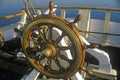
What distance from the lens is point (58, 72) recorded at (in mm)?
2566

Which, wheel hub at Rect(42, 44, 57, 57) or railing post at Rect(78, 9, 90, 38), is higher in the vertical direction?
wheel hub at Rect(42, 44, 57, 57)

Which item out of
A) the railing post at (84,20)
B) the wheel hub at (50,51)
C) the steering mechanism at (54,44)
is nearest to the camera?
the steering mechanism at (54,44)

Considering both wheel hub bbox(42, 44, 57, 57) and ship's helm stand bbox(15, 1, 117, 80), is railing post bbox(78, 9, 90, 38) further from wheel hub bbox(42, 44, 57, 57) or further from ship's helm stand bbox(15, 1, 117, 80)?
wheel hub bbox(42, 44, 57, 57)

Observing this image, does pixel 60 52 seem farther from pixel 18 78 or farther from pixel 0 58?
pixel 0 58

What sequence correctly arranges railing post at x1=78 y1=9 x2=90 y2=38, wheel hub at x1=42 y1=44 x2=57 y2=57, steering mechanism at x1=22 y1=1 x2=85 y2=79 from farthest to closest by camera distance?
railing post at x1=78 y1=9 x2=90 y2=38, wheel hub at x1=42 y1=44 x2=57 y2=57, steering mechanism at x1=22 y1=1 x2=85 y2=79

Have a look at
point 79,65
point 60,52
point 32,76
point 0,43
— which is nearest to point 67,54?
point 60,52

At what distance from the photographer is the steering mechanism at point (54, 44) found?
90.5 inches

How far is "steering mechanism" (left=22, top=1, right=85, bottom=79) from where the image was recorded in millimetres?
2298

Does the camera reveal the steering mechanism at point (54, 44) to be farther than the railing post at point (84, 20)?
No

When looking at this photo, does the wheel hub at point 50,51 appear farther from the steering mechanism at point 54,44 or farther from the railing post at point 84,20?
the railing post at point 84,20

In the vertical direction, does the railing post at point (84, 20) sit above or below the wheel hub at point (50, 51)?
below

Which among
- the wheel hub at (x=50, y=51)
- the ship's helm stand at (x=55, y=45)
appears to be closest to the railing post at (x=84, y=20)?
the ship's helm stand at (x=55, y=45)

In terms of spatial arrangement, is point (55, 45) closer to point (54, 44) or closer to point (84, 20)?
point (54, 44)

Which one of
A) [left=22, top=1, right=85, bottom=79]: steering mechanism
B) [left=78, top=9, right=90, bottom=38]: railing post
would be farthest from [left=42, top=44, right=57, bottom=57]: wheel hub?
[left=78, top=9, right=90, bottom=38]: railing post
